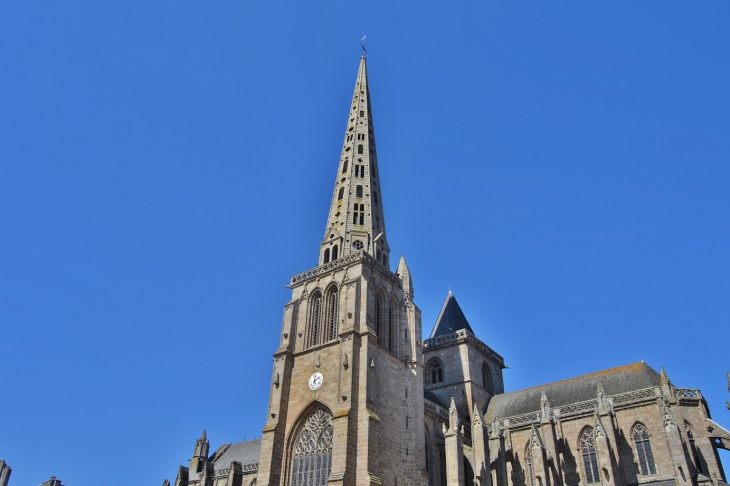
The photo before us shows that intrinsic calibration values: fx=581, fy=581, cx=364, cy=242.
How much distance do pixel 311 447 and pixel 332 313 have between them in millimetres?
7679

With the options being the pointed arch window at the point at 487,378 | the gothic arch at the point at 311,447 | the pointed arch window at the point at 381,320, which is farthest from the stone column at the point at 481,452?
the pointed arch window at the point at 487,378

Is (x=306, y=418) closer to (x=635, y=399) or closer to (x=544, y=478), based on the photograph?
(x=544, y=478)

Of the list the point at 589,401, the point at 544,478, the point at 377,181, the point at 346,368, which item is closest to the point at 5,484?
the point at 346,368

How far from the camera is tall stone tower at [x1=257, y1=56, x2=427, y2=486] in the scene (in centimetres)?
2922

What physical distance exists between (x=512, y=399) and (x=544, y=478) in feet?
37.2

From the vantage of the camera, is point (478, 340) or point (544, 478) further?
point (478, 340)

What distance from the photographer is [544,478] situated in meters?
30.2

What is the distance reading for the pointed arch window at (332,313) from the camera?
110 feet

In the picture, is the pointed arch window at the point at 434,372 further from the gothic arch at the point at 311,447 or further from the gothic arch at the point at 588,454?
the gothic arch at the point at 311,447

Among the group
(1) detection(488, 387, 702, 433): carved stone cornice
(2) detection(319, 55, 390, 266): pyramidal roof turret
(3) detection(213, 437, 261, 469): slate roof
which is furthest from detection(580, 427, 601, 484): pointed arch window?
(3) detection(213, 437, 261, 469): slate roof

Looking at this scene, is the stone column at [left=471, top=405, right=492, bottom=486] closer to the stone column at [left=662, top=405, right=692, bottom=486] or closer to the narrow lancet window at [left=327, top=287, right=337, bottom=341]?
the stone column at [left=662, top=405, right=692, bottom=486]

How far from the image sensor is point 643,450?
31.7 metres

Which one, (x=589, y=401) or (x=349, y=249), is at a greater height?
(x=349, y=249)

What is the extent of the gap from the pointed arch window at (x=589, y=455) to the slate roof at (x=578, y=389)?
2.86 metres
